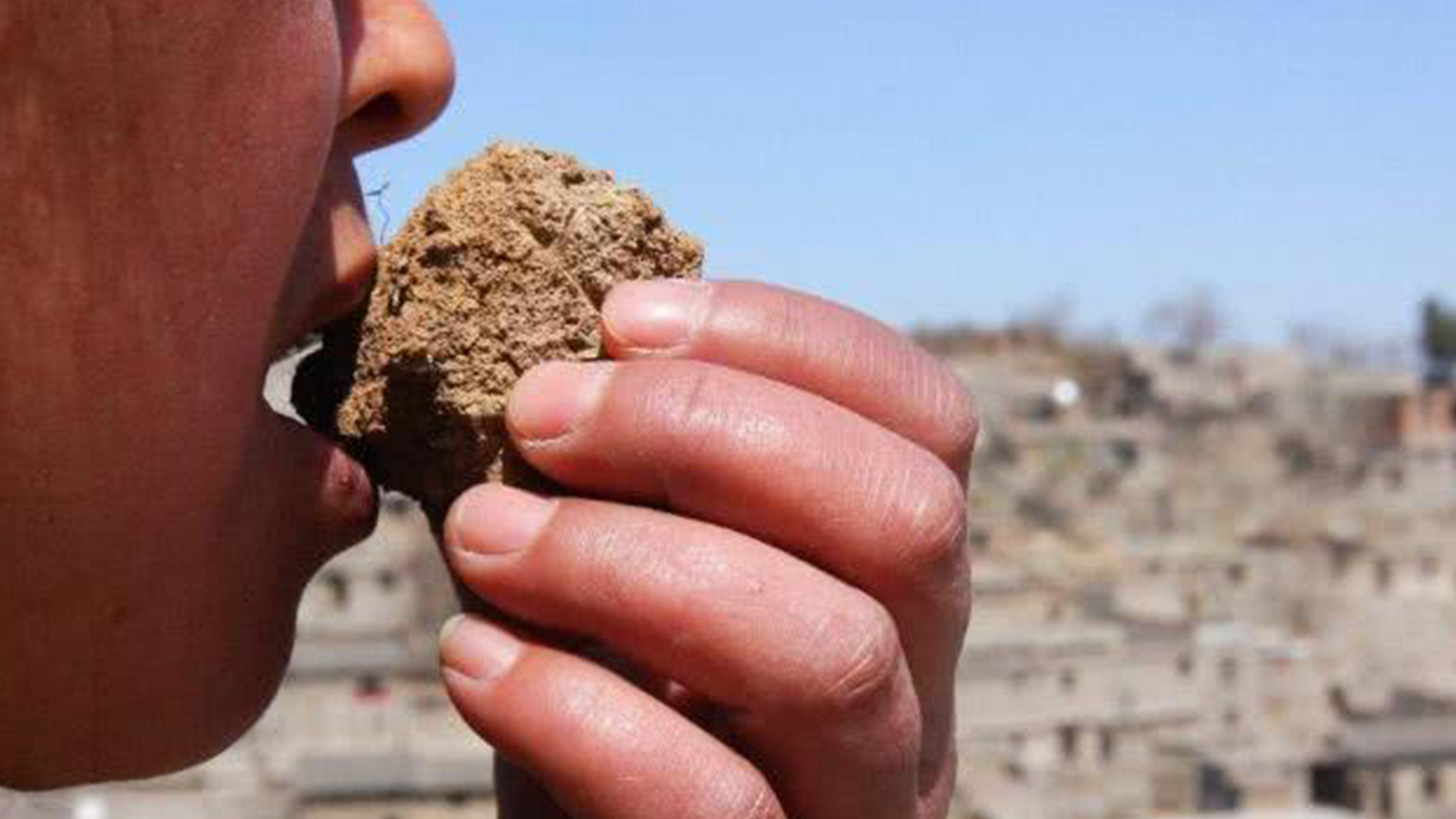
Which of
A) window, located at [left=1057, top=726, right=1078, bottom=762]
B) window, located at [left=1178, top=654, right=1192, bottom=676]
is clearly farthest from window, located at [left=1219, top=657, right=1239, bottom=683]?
window, located at [left=1057, top=726, right=1078, bottom=762]

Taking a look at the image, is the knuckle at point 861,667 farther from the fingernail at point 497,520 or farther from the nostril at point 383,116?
the nostril at point 383,116

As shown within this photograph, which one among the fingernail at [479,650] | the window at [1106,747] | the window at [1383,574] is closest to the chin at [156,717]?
the fingernail at [479,650]

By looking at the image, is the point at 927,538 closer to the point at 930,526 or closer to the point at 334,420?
the point at 930,526

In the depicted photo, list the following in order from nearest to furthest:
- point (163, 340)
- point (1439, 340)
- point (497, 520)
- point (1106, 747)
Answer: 1. point (163, 340)
2. point (497, 520)
3. point (1106, 747)
4. point (1439, 340)

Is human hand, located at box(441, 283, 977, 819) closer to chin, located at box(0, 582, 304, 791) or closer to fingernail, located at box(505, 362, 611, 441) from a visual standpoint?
fingernail, located at box(505, 362, 611, 441)

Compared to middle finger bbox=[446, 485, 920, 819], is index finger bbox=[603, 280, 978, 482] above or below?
above

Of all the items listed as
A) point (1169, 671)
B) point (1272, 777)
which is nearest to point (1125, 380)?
point (1169, 671)

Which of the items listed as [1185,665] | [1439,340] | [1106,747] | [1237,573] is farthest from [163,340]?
[1439,340]
